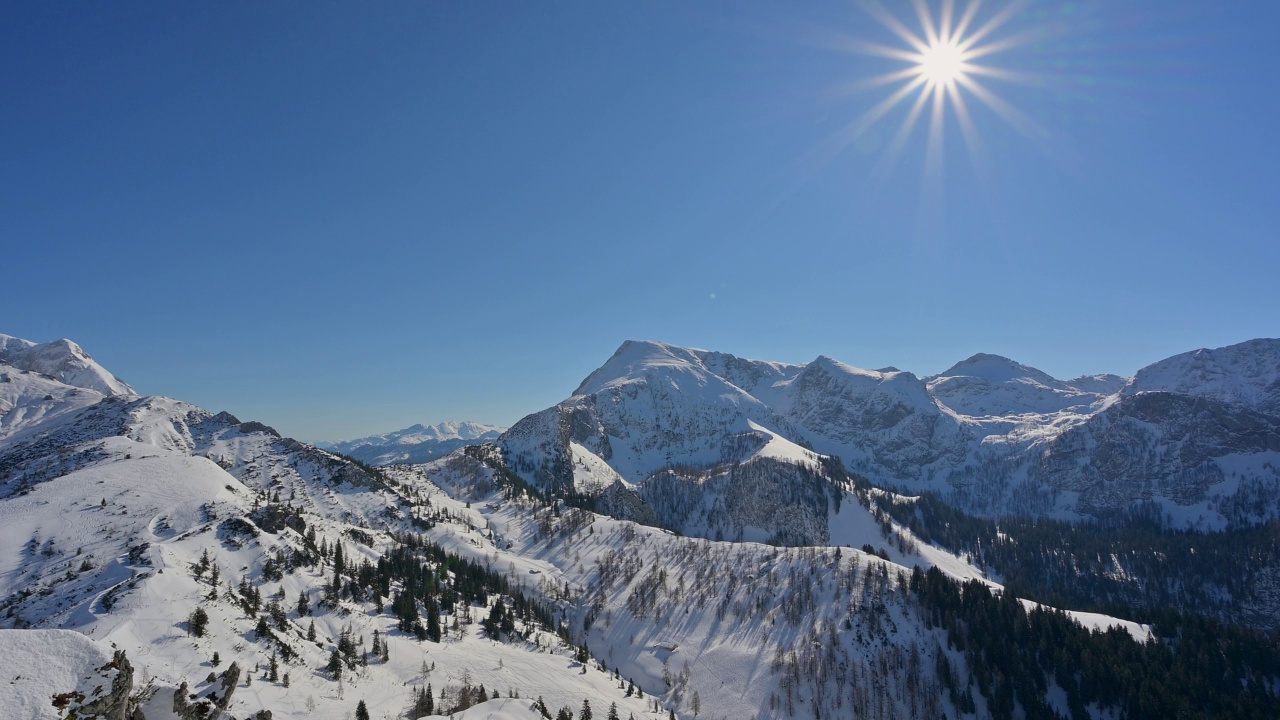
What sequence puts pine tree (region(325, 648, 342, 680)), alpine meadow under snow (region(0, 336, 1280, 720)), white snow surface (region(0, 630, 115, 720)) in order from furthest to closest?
pine tree (region(325, 648, 342, 680))
alpine meadow under snow (region(0, 336, 1280, 720))
white snow surface (region(0, 630, 115, 720))

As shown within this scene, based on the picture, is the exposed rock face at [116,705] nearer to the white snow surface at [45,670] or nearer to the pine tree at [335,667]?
the white snow surface at [45,670]

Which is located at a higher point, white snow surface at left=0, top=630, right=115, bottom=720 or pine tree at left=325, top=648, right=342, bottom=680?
white snow surface at left=0, top=630, right=115, bottom=720

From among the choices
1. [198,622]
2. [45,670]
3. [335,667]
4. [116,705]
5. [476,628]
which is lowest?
[476,628]

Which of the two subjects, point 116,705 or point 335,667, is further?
point 335,667

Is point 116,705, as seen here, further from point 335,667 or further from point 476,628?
point 476,628

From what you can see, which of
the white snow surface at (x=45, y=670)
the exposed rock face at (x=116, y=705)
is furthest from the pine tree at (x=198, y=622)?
the exposed rock face at (x=116, y=705)

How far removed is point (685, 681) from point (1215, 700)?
139 m

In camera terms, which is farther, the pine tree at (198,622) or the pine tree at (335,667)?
the pine tree at (335,667)

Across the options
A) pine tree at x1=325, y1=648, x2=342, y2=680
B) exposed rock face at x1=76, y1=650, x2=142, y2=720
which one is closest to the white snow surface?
exposed rock face at x1=76, y1=650, x2=142, y2=720

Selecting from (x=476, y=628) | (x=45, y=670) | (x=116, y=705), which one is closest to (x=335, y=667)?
(x=45, y=670)

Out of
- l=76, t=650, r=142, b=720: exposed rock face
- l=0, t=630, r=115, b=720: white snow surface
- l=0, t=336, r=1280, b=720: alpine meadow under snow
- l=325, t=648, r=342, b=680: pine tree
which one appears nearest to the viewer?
l=76, t=650, r=142, b=720: exposed rock face

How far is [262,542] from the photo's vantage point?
10744 cm

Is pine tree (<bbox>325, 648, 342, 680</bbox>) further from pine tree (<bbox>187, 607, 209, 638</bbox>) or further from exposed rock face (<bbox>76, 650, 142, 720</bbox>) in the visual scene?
exposed rock face (<bbox>76, 650, 142, 720</bbox>)

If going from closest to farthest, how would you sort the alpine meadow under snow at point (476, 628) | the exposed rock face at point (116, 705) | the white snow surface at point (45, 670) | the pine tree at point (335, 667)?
the exposed rock face at point (116, 705), the white snow surface at point (45, 670), the alpine meadow under snow at point (476, 628), the pine tree at point (335, 667)
